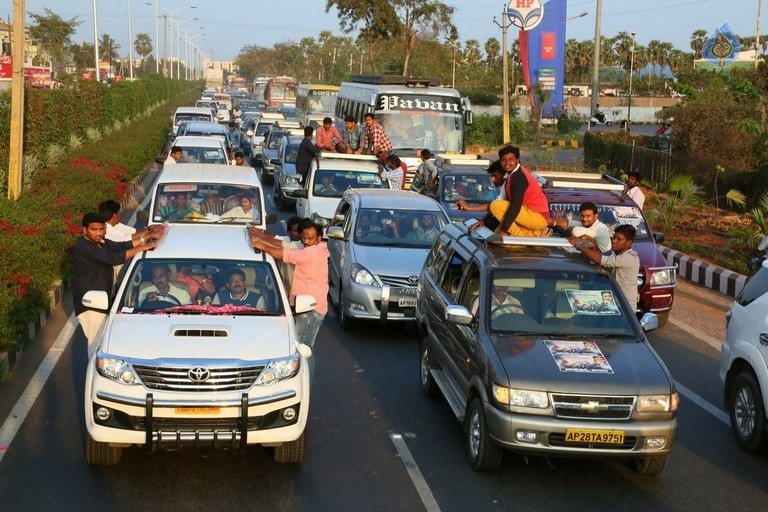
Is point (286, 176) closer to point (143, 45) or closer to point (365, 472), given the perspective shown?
point (365, 472)

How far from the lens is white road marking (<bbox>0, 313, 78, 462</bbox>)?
8055mm

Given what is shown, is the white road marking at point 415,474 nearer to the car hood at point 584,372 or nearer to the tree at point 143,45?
the car hood at point 584,372

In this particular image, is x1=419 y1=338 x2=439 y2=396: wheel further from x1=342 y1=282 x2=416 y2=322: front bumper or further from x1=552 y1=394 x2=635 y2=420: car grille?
x1=552 y1=394 x2=635 y2=420: car grille

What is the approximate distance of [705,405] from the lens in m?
9.68

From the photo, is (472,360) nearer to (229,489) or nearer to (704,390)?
(229,489)

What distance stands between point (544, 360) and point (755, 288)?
2.50 m

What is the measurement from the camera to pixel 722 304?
15242 millimetres

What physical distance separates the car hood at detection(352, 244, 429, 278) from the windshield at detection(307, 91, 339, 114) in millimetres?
34820

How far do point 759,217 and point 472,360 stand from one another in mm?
12101

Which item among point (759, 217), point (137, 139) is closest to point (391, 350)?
point (759, 217)

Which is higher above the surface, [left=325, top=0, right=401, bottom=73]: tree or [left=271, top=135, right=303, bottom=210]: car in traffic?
[left=325, top=0, right=401, bottom=73]: tree

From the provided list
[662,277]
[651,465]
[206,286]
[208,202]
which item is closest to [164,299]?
[206,286]

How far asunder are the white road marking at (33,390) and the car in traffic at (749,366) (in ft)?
19.0

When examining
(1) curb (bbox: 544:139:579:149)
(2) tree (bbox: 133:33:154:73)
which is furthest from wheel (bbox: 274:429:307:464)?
(2) tree (bbox: 133:33:154:73)
